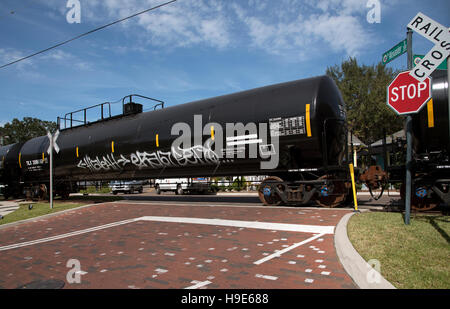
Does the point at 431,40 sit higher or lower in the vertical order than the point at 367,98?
lower

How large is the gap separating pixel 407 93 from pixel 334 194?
4.14m

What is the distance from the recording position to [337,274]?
3945mm

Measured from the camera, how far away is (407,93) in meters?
6.55

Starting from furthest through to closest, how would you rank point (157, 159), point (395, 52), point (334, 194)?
point (157, 159) → point (334, 194) → point (395, 52)

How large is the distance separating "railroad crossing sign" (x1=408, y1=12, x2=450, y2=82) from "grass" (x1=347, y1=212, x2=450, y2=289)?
116 inches

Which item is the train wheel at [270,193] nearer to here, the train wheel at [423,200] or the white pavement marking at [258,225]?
the white pavement marking at [258,225]

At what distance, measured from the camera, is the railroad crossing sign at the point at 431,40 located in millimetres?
4750

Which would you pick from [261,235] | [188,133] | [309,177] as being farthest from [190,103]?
[261,235]

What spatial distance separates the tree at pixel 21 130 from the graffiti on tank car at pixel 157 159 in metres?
45.6

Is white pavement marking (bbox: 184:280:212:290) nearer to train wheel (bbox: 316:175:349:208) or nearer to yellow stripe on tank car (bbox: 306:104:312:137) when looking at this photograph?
yellow stripe on tank car (bbox: 306:104:312:137)

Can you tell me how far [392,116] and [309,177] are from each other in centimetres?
2521

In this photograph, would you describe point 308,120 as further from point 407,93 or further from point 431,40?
point 431,40

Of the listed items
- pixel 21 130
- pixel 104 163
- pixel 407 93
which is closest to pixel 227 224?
pixel 407 93

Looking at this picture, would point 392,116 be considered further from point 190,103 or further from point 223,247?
point 223,247
